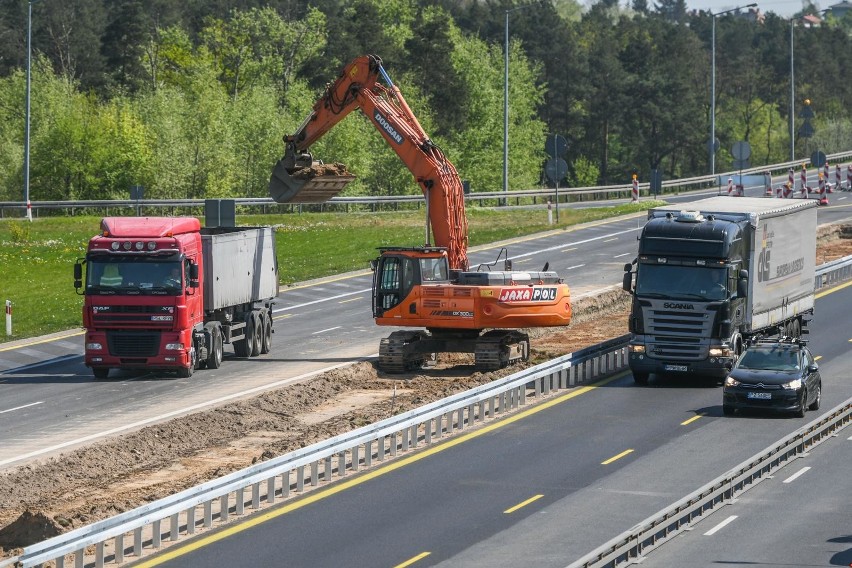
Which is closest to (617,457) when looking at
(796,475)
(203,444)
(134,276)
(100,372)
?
(796,475)

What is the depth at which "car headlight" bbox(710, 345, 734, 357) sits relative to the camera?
34.2 metres

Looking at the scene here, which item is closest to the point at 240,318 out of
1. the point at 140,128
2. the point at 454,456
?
the point at 454,456

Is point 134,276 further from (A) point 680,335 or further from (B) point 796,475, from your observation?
(B) point 796,475

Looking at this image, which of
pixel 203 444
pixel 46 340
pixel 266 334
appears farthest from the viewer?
pixel 46 340

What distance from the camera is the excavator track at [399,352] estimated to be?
36812 mm

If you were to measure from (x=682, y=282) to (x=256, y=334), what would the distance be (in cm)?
1150

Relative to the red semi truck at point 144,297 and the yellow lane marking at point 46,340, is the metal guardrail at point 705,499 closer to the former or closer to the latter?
the red semi truck at point 144,297

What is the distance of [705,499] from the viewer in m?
22.4

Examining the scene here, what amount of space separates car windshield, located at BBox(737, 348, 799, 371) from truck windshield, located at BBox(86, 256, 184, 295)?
1281cm

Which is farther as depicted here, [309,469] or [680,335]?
[680,335]

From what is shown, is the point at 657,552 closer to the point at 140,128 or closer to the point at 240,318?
the point at 240,318

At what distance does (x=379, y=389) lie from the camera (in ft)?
117

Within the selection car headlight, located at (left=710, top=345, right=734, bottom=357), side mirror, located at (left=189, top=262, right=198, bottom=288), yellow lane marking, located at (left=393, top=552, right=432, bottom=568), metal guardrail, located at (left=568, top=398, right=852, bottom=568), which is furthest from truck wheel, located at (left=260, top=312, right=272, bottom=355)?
yellow lane marking, located at (left=393, top=552, right=432, bottom=568)

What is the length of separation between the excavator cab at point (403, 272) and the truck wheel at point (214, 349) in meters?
4.03
